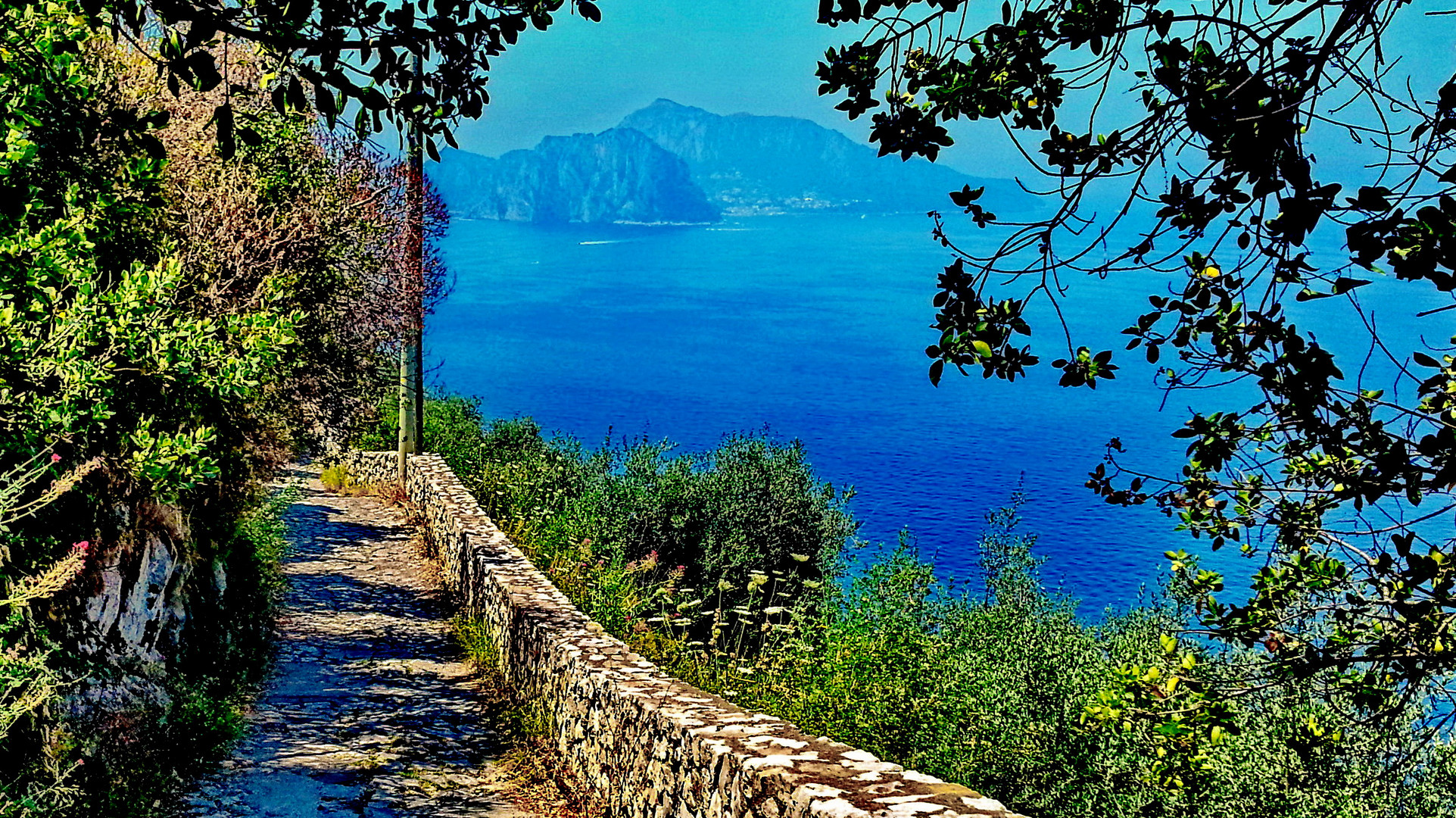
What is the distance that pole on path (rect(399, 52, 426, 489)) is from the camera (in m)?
14.9

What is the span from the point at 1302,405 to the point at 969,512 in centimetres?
2900

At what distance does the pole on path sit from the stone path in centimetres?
391

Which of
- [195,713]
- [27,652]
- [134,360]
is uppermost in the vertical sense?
[134,360]

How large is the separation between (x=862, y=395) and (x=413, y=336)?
142 feet

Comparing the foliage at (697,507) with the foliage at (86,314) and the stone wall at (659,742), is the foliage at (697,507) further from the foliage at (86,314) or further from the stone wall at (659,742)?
the foliage at (86,314)

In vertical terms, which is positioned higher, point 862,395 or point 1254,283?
point 1254,283

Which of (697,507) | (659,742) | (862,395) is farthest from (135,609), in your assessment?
(862,395)

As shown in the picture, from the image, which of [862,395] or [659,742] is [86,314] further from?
[862,395]

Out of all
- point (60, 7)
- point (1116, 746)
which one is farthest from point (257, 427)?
point (1116, 746)

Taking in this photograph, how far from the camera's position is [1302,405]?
2.86 m

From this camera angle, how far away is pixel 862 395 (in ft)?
191

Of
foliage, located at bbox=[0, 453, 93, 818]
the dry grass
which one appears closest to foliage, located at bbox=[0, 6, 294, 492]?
foliage, located at bbox=[0, 453, 93, 818]

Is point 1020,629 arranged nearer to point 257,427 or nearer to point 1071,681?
point 1071,681

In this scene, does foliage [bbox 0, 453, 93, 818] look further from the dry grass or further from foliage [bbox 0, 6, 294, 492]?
the dry grass
